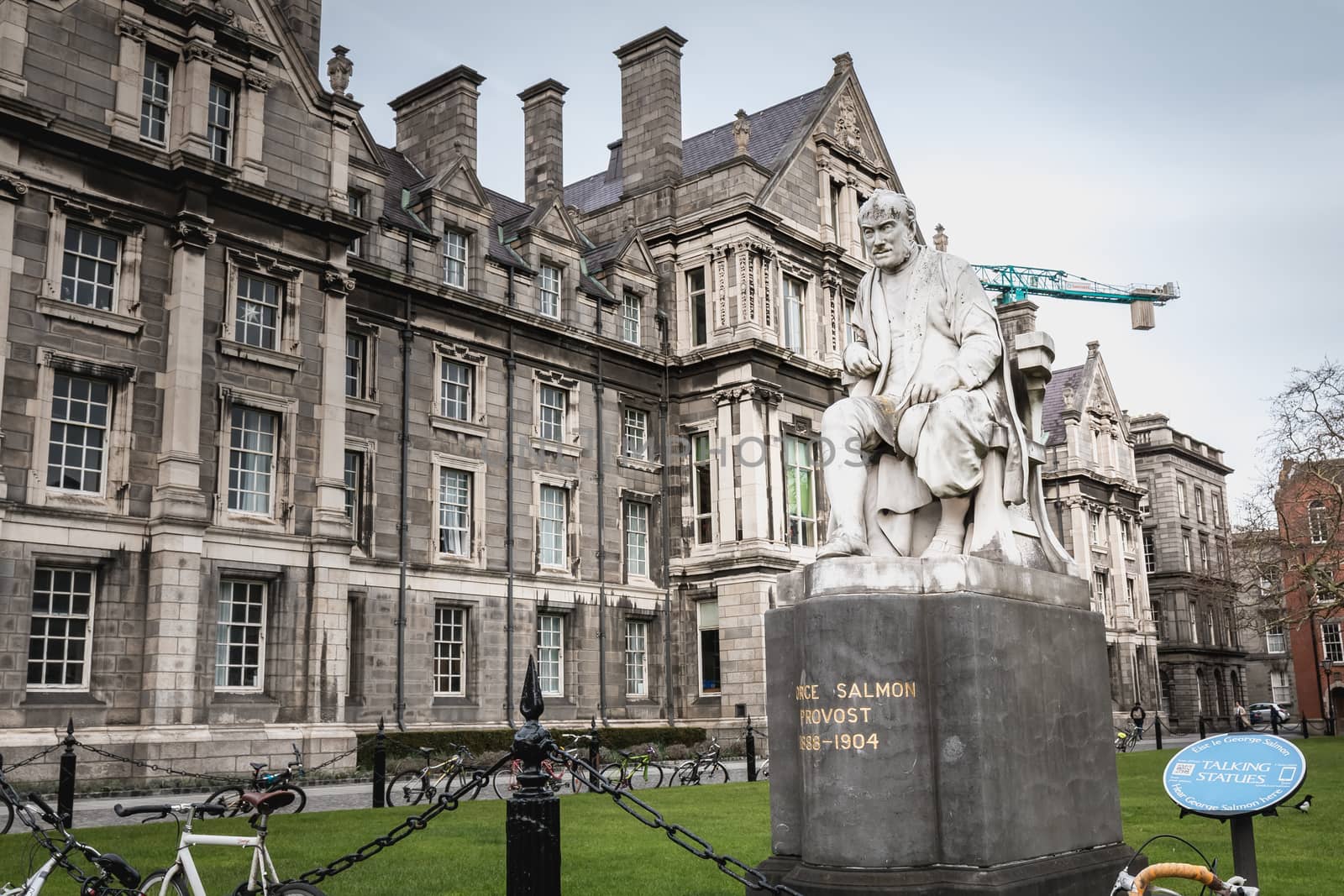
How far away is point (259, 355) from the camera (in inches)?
998

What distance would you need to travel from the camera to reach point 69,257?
76.1 ft

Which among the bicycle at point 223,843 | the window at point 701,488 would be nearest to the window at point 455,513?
the window at point 701,488


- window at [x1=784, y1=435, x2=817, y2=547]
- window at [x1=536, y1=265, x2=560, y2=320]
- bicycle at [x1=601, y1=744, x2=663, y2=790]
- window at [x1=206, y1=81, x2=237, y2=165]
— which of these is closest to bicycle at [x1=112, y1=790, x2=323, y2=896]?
bicycle at [x1=601, y1=744, x2=663, y2=790]

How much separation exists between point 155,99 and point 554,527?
1576 cm

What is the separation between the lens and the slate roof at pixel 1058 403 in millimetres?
62531

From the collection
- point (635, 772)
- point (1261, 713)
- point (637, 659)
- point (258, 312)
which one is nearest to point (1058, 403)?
point (1261, 713)

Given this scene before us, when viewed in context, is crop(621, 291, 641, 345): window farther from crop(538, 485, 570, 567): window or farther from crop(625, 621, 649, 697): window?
crop(625, 621, 649, 697): window

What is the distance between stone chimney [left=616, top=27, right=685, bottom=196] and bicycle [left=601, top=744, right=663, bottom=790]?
2002 centimetres

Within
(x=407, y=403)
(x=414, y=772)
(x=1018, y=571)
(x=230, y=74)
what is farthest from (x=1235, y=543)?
(x=1018, y=571)

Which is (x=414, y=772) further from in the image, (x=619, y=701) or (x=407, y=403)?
(x=619, y=701)

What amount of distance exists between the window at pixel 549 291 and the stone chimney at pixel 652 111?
20.1 ft

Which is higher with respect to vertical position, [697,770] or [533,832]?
[533,832]

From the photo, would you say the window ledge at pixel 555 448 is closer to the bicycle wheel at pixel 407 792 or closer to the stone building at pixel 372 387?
the stone building at pixel 372 387

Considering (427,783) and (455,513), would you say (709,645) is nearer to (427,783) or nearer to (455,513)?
(455,513)
